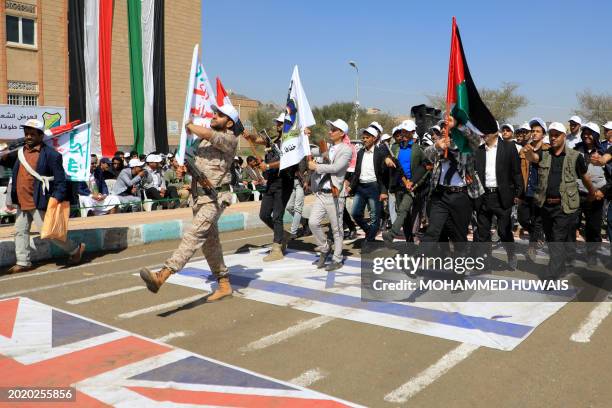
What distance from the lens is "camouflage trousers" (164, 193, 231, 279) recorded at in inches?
223

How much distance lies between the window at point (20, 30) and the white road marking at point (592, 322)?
2596 centimetres

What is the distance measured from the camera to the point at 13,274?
24.1 ft

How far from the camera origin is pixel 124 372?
4.12 metres

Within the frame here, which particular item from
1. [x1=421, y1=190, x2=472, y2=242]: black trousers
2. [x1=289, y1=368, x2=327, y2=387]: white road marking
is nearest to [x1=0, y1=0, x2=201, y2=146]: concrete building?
[x1=421, y1=190, x2=472, y2=242]: black trousers

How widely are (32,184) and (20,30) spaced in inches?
838

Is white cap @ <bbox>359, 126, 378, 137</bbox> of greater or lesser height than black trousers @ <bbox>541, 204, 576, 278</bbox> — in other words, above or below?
above

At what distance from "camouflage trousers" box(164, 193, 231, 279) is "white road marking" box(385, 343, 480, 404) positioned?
8.33ft

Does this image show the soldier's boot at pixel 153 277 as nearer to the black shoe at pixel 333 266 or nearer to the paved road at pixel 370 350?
the paved road at pixel 370 350

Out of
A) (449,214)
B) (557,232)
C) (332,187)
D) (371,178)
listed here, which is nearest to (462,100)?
(449,214)

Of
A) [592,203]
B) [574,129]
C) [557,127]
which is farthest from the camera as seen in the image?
[574,129]

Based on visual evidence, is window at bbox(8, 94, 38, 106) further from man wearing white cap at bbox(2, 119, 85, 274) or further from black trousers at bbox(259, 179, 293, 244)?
black trousers at bbox(259, 179, 293, 244)

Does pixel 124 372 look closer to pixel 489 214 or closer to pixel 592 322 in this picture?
pixel 592 322

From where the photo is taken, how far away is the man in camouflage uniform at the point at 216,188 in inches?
227

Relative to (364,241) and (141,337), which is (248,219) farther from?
(141,337)
